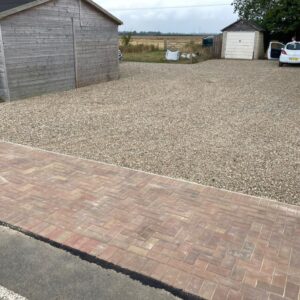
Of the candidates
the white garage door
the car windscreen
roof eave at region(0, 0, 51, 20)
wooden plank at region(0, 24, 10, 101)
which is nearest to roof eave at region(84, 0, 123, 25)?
roof eave at region(0, 0, 51, 20)

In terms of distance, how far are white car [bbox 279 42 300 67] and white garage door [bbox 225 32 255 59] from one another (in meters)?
5.85

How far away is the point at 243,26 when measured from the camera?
82.8 ft

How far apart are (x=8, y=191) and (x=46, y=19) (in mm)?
8095

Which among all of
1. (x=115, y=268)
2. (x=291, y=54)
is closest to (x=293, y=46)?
(x=291, y=54)

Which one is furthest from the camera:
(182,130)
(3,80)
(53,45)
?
(53,45)

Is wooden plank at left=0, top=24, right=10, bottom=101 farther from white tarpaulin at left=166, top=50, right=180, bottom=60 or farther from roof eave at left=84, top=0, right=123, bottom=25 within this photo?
white tarpaulin at left=166, top=50, right=180, bottom=60

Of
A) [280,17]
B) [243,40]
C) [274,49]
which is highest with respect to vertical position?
[280,17]

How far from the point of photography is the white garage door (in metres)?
25.3

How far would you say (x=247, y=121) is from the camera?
313 inches

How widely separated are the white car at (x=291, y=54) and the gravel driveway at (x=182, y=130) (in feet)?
25.1

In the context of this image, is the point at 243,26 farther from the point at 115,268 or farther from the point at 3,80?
the point at 115,268

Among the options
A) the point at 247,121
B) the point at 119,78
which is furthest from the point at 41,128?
the point at 119,78

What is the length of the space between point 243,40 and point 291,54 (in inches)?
261

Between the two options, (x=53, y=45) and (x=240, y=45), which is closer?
(x=53, y=45)
